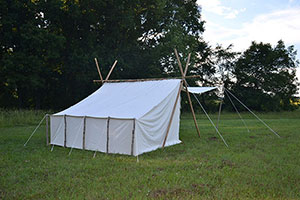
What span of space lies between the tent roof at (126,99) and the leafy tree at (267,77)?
17.6 m

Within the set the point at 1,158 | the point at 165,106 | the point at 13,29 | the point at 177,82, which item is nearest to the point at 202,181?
the point at 165,106

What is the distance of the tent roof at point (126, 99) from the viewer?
726 cm

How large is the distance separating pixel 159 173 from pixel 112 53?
16.2 m

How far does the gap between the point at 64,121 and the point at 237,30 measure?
1253cm

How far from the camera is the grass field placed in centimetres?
423

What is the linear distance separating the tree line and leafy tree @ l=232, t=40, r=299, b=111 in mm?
79

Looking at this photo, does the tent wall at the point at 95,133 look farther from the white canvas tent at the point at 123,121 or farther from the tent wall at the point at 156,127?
the tent wall at the point at 156,127

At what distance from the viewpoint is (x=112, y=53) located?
20.4m

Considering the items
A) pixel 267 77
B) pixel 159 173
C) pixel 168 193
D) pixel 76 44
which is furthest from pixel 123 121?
pixel 267 77

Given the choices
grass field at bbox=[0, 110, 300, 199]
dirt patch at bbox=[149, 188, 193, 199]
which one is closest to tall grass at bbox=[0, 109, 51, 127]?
grass field at bbox=[0, 110, 300, 199]

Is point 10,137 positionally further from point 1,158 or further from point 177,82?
point 177,82

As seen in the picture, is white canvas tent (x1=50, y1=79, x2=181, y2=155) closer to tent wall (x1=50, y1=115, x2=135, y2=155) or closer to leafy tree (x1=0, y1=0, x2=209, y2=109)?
tent wall (x1=50, y1=115, x2=135, y2=155)

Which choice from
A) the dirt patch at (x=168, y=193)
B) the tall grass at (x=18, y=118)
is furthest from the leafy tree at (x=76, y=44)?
the dirt patch at (x=168, y=193)

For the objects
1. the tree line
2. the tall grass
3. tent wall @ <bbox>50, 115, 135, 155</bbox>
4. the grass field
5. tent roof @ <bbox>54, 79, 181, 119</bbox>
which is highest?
the tree line
